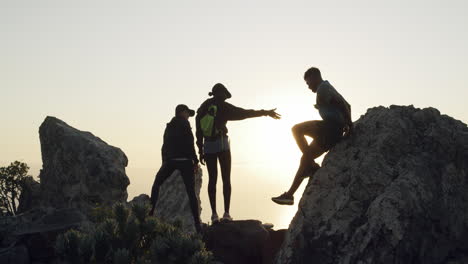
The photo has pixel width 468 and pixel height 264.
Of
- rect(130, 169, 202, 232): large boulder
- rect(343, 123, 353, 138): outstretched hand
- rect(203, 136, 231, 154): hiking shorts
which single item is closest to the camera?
rect(343, 123, 353, 138): outstretched hand

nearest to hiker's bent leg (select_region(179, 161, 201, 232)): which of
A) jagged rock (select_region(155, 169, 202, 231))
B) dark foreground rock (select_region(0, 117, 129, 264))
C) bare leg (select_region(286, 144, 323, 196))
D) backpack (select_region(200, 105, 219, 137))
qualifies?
backpack (select_region(200, 105, 219, 137))

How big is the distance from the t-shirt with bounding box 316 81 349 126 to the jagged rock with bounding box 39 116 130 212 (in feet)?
41.0

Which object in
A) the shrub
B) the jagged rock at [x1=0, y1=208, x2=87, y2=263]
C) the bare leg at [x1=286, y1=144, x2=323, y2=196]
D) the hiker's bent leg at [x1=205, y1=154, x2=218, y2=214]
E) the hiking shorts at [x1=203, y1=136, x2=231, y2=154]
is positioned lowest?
the jagged rock at [x1=0, y1=208, x2=87, y2=263]

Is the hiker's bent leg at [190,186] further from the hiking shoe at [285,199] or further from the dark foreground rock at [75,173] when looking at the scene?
the dark foreground rock at [75,173]

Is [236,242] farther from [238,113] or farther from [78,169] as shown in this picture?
[78,169]

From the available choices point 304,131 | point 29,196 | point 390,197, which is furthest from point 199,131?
point 29,196

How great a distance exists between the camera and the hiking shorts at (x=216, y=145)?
38.0ft

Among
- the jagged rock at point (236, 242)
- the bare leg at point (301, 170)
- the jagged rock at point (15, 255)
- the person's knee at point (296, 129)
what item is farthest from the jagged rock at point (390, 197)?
the jagged rock at point (15, 255)

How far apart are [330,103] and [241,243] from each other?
13.5 feet

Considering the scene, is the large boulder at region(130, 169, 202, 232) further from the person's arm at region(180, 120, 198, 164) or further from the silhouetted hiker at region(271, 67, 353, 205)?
the silhouetted hiker at region(271, 67, 353, 205)

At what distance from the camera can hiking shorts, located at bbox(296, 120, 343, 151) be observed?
927 centimetres

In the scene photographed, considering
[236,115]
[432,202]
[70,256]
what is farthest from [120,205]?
[432,202]

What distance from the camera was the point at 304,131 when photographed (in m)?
9.38

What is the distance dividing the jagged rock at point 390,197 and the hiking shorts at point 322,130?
344 millimetres
